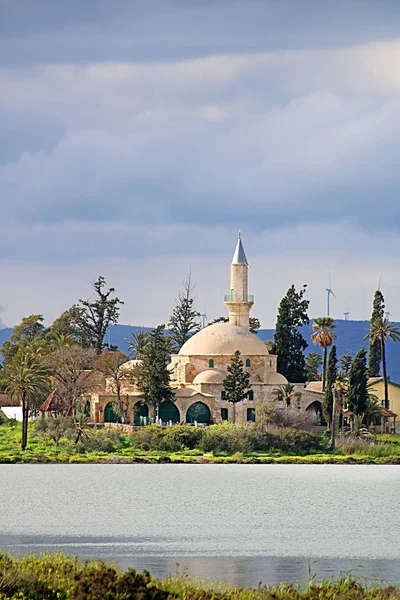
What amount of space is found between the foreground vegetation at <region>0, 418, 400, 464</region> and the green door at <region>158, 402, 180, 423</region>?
869 centimetres

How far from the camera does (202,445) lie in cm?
6881

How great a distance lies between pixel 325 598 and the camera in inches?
760

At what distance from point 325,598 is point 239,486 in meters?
28.4

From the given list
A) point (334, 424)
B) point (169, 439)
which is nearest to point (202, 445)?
point (169, 439)

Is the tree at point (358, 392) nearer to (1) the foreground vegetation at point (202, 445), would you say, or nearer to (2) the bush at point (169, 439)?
(1) the foreground vegetation at point (202, 445)

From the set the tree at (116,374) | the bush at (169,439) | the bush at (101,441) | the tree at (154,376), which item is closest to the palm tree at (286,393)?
the tree at (154,376)

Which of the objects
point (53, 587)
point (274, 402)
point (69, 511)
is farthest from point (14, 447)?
point (53, 587)

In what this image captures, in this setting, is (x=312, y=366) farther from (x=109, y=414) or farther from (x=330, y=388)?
(x=109, y=414)

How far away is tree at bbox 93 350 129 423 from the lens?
8094 cm

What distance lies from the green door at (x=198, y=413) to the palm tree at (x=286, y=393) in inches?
194

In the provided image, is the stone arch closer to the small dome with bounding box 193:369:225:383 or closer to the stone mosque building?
the stone mosque building

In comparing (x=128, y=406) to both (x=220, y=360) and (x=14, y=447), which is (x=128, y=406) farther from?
(x=14, y=447)

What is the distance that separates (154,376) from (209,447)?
1212cm

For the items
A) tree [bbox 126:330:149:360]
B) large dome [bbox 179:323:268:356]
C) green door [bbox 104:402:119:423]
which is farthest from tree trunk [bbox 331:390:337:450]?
tree [bbox 126:330:149:360]
